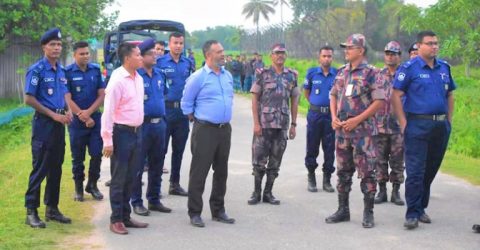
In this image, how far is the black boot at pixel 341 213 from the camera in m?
7.17

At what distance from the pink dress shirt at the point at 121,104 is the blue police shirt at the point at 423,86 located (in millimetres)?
2715

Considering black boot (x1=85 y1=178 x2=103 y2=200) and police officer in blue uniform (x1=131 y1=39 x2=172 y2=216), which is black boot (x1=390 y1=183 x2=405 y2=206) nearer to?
police officer in blue uniform (x1=131 y1=39 x2=172 y2=216)

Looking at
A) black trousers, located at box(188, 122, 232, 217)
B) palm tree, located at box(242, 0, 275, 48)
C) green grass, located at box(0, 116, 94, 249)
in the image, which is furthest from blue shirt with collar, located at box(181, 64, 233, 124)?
palm tree, located at box(242, 0, 275, 48)

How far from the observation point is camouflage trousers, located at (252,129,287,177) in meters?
8.12

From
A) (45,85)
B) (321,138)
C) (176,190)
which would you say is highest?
(45,85)

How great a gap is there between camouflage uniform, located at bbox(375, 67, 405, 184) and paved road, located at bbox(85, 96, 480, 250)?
41 centimetres

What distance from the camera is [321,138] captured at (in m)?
9.05

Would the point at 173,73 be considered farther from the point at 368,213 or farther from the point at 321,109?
the point at 368,213

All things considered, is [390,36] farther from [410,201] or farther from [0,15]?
[410,201]

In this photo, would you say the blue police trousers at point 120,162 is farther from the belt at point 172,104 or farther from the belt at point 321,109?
the belt at point 321,109

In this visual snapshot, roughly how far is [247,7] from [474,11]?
97.9 meters

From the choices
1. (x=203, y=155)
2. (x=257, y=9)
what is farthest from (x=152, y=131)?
(x=257, y=9)

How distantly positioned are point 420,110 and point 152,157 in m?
3.05

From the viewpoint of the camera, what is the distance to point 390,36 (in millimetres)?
51469
